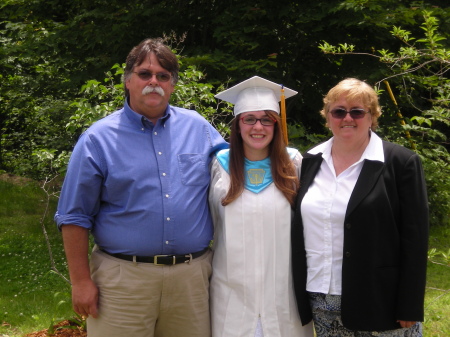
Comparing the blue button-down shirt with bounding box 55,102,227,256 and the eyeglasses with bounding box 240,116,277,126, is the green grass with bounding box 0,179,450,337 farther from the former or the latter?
the blue button-down shirt with bounding box 55,102,227,256

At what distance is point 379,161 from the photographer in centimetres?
307

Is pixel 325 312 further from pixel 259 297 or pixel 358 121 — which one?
pixel 358 121

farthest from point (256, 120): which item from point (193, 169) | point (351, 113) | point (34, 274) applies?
point (34, 274)

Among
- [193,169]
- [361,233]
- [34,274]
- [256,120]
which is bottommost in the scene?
[34,274]

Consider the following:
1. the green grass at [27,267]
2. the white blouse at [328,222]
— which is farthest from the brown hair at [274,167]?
the green grass at [27,267]

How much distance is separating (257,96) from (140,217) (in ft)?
3.05

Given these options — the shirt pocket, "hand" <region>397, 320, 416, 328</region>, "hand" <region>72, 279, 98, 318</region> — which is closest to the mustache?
the shirt pocket

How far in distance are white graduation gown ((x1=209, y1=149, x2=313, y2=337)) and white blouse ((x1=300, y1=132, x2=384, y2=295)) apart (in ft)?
0.50

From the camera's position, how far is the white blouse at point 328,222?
3094 mm

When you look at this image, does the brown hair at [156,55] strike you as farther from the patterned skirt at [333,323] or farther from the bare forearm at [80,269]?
the patterned skirt at [333,323]

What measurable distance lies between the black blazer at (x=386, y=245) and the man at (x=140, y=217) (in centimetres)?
81

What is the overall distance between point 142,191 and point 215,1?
18.0ft

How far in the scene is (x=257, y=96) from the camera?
345 cm

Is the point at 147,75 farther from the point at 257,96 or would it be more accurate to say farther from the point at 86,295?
the point at 86,295
